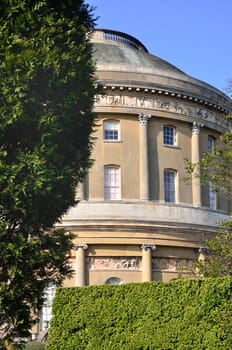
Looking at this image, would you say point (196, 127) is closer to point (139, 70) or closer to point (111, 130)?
point (139, 70)

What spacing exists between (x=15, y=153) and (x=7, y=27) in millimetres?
2516

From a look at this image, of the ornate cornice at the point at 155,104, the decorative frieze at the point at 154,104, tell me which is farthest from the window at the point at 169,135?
the decorative frieze at the point at 154,104

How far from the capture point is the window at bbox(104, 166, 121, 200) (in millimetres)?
36812

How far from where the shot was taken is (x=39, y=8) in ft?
44.8

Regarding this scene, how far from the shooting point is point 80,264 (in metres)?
34.8

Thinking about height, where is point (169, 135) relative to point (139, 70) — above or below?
below

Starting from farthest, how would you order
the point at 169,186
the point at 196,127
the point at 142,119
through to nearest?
the point at 196,127
the point at 169,186
the point at 142,119

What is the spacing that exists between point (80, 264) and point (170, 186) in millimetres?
6984

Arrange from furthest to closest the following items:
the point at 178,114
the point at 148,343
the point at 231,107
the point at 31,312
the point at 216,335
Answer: the point at 231,107 < the point at 178,114 < the point at 148,343 < the point at 216,335 < the point at 31,312

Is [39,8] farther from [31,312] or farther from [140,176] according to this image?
[140,176]

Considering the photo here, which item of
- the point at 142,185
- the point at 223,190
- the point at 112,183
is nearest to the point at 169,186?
the point at 142,185

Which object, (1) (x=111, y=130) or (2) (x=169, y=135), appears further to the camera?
(2) (x=169, y=135)

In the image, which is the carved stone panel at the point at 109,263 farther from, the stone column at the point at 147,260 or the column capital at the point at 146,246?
the column capital at the point at 146,246

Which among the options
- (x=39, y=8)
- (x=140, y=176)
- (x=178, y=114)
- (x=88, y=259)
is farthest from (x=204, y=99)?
(x=39, y=8)
